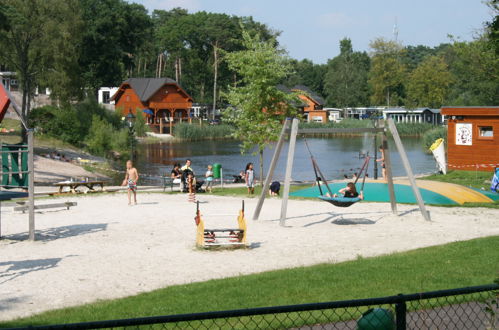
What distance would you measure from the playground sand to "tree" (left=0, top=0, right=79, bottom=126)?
101ft

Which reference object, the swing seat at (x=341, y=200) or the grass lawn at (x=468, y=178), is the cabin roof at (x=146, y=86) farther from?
the swing seat at (x=341, y=200)

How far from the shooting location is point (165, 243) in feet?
55.5

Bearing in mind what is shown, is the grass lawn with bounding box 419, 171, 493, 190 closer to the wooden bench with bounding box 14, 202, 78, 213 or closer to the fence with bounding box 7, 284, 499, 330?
the wooden bench with bounding box 14, 202, 78, 213

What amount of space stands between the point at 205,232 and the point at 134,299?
200 inches

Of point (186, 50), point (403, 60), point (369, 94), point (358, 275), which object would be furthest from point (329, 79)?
point (358, 275)

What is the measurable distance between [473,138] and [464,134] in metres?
0.57

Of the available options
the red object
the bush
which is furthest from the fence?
the bush

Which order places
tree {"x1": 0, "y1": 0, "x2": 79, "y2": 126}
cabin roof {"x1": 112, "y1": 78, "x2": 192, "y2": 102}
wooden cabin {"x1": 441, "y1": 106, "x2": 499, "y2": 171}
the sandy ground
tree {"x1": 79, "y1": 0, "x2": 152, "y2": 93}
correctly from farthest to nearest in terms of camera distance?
cabin roof {"x1": 112, "y1": 78, "x2": 192, "y2": 102}
tree {"x1": 79, "y1": 0, "x2": 152, "y2": 93}
tree {"x1": 0, "y1": 0, "x2": 79, "y2": 126}
the sandy ground
wooden cabin {"x1": 441, "y1": 106, "x2": 499, "y2": 171}

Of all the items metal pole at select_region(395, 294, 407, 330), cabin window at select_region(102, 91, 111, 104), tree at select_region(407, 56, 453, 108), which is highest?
tree at select_region(407, 56, 453, 108)

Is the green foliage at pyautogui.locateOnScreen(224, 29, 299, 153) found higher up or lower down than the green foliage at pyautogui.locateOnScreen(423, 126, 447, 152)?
higher up

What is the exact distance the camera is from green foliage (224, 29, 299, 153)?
33.9 metres

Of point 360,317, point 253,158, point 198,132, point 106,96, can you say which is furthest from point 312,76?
point 360,317

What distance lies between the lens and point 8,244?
1714cm

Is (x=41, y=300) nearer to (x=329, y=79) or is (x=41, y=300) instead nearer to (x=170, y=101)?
(x=170, y=101)
